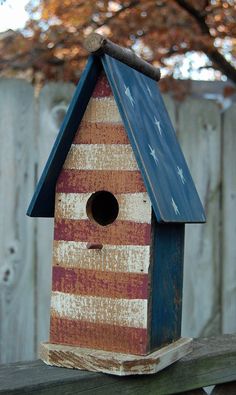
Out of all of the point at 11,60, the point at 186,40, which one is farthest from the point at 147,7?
the point at 11,60

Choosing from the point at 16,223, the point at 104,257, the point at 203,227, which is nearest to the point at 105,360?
the point at 104,257

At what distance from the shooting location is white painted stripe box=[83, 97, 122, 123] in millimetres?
1483

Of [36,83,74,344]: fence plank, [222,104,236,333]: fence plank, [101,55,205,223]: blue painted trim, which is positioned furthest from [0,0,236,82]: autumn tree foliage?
[101,55,205,223]: blue painted trim

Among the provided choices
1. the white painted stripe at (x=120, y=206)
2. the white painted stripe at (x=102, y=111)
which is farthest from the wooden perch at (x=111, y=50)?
the white painted stripe at (x=120, y=206)

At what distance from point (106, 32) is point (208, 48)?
82 centimetres

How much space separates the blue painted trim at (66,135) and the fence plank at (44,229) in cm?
122

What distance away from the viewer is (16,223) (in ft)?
8.93

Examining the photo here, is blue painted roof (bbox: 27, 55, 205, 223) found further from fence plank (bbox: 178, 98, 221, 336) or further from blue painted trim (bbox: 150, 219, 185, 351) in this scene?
fence plank (bbox: 178, 98, 221, 336)

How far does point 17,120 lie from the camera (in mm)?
2727

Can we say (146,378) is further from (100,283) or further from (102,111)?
(102,111)

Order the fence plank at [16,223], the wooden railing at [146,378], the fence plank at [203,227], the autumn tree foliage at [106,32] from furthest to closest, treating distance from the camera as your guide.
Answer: the autumn tree foliage at [106,32] < the fence plank at [203,227] < the fence plank at [16,223] < the wooden railing at [146,378]

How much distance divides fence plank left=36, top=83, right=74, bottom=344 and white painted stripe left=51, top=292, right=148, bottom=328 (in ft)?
4.12

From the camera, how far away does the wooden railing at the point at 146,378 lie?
1.33 m

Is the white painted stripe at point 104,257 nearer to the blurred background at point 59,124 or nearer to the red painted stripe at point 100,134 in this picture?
the red painted stripe at point 100,134
